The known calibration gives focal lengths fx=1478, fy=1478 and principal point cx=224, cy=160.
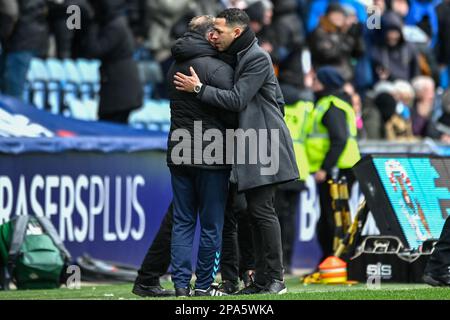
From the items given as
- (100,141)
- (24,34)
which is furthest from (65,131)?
(24,34)

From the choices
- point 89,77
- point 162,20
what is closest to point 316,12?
point 162,20

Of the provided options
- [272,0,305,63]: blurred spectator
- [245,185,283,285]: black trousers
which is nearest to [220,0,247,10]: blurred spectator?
[272,0,305,63]: blurred spectator

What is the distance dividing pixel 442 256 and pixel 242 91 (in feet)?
7.72

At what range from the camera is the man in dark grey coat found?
38.8ft

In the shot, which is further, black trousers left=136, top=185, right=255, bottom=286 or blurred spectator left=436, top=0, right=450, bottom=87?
blurred spectator left=436, top=0, right=450, bottom=87

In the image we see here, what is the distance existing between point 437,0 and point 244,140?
46.1 feet

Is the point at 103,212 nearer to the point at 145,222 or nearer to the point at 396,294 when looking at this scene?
the point at 145,222

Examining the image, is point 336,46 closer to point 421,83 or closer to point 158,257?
point 421,83

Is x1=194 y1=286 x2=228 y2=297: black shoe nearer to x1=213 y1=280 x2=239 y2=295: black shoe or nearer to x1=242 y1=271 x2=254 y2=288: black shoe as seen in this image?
x1=213 y1=280 x2=239 y2=295: black shoe

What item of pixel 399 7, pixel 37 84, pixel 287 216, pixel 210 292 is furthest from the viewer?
pixel 399 7

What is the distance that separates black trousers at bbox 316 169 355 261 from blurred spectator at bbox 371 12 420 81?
693cm

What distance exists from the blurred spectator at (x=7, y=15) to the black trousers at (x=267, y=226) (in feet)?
23.3

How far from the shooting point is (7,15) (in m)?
18.2

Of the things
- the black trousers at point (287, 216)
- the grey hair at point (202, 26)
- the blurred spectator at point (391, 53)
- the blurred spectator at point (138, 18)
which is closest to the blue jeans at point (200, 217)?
the grey hair at point (202, 26)
